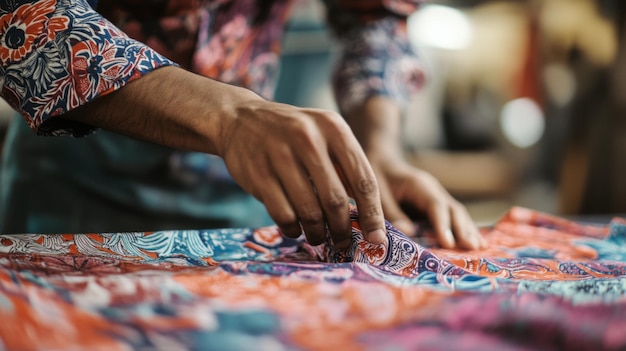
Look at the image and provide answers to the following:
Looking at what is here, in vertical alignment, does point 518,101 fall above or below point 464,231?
above

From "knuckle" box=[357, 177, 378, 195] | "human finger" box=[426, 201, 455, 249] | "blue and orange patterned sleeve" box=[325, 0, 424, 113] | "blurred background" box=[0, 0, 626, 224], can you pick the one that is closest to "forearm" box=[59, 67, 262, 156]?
"knuckle" box=[357, 177, 378, 195]

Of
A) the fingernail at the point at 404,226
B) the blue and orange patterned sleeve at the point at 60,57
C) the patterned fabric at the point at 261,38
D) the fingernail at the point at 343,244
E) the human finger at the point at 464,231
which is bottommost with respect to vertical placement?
the fingernail at the point at 404,226

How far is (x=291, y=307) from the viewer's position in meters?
0.33

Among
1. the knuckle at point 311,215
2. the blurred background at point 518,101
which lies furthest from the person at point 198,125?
the blurred background at point 518,101

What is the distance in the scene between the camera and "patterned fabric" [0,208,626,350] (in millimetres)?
290

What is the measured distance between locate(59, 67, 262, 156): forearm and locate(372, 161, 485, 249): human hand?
302 millimetres

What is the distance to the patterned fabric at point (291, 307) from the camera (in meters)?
0.29

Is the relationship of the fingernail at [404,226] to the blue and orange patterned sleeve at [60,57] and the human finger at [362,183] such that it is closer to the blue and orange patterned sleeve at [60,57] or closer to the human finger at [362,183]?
the human finger at [362,183]

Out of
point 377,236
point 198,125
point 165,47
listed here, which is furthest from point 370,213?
point 165,47

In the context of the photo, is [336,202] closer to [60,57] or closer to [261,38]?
[60,57]

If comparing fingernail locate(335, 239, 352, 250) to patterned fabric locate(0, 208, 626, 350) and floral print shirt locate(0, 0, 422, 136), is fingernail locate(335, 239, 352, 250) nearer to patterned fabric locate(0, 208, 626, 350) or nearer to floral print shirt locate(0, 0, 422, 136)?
patterned fabric locate(0, 208, 626, 350)

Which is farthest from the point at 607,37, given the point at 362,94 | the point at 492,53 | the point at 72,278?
the point at 72,278

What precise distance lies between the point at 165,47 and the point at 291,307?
2.01ft

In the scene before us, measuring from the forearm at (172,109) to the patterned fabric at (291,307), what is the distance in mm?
109
